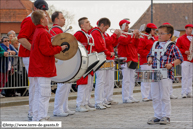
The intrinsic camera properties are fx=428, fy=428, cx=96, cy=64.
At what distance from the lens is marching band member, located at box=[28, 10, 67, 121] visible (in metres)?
7.53

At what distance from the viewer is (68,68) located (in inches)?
331

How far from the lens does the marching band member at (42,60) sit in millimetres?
7525

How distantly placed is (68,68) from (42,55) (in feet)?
3.13

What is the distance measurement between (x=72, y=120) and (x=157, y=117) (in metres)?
1.77

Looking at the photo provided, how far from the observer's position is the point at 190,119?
867cm

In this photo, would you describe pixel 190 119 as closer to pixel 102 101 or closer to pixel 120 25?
pixel 102 101

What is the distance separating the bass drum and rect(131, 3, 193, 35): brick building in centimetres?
6902

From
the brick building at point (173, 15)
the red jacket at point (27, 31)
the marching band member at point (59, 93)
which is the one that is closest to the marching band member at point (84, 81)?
the marching band member at point (59, 93)

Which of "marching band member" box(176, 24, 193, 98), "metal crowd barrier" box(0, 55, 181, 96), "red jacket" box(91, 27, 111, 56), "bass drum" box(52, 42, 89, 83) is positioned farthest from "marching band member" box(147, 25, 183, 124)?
"metal crowd barrier" box(0, 55, 181, 96)

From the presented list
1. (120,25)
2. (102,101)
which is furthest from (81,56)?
(120,25)

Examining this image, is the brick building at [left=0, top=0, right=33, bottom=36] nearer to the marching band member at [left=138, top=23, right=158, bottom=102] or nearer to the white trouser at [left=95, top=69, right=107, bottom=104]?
the marching band member at [left=138, top=23, right=158, bottom=102]

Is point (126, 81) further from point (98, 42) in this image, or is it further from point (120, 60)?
point (98, 42)

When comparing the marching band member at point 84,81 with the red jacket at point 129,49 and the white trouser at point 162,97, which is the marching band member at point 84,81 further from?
the white trouser at point 162,97

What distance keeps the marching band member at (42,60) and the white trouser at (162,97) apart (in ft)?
6.53
